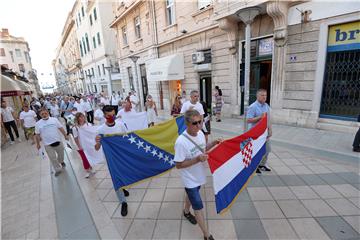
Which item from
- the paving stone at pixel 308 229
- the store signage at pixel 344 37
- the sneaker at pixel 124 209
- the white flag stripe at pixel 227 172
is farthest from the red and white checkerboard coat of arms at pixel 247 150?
the store signage at pixel 344 37

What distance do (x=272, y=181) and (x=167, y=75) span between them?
951cm

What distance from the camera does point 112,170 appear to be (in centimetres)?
302

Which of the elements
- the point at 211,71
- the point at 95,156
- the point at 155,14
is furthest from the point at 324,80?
the point at 155,14

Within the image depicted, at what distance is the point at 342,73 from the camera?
6199mm

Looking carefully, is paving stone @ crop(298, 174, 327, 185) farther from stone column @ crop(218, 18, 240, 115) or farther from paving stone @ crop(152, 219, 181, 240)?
stone column @ crop(218, 18, 240, 115)

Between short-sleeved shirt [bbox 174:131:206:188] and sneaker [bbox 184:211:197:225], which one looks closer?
short-sleeved shirt [bbox 174:131:206:188]

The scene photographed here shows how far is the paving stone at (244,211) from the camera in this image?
2.86 meters

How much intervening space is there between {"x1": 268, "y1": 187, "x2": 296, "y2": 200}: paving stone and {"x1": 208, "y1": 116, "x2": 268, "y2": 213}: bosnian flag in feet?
2.37

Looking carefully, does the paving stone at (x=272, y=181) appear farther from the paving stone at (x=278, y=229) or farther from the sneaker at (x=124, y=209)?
the sneaker at (x=124, y=209)

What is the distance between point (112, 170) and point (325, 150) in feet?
17.9

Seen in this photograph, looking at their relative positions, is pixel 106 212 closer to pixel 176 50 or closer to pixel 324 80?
pixel 324 80

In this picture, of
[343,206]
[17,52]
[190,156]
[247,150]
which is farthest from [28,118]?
[17,52]

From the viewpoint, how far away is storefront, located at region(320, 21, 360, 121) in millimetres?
5855

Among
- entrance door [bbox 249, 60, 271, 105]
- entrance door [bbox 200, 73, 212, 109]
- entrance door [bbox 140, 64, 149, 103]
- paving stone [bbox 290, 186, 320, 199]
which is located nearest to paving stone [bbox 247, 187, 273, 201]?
paving stone [bbox 290, 186, 320, 199]
